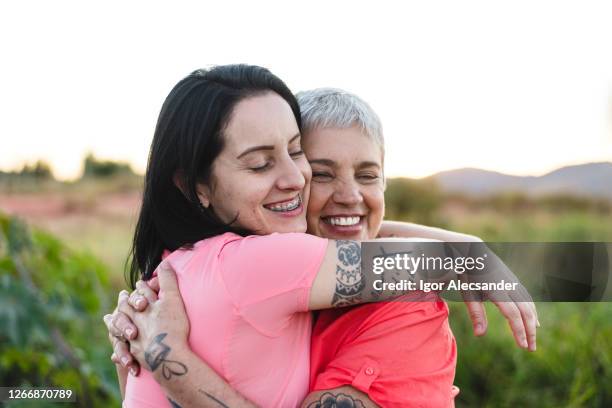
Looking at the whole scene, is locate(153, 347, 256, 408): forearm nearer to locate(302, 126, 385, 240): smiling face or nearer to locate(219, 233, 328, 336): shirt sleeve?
locate(219, 233, 328, 336): shirt sleeve

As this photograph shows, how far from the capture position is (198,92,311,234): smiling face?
2.00 m

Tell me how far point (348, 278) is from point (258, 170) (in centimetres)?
46

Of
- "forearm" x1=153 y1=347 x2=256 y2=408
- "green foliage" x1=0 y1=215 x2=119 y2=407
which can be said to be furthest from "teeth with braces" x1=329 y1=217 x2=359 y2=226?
"green foliage" x1=0 y1=215 x2=119 y2=407

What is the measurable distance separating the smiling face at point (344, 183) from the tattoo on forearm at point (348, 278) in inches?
19.1

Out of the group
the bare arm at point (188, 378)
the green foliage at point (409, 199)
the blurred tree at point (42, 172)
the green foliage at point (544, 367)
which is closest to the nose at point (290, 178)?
the bare arm at point (188, 378)

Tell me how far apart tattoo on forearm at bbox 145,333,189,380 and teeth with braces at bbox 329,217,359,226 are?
29.6 inches

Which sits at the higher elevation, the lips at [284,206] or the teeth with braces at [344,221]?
the lips at [284,206]

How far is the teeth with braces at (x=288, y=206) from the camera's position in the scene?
2088 millimetres

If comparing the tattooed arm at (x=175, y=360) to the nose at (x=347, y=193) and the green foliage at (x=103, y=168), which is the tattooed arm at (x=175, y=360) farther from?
the green foliage at (x=103, y=168)

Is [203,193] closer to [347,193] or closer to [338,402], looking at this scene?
[347,193]

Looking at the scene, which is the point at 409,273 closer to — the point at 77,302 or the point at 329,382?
the point at 329,382

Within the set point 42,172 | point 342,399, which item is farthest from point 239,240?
point 42,172

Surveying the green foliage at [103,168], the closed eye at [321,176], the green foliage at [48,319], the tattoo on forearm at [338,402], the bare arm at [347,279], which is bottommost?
the green foliage at [103,168]

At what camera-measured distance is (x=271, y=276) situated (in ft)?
5.75
